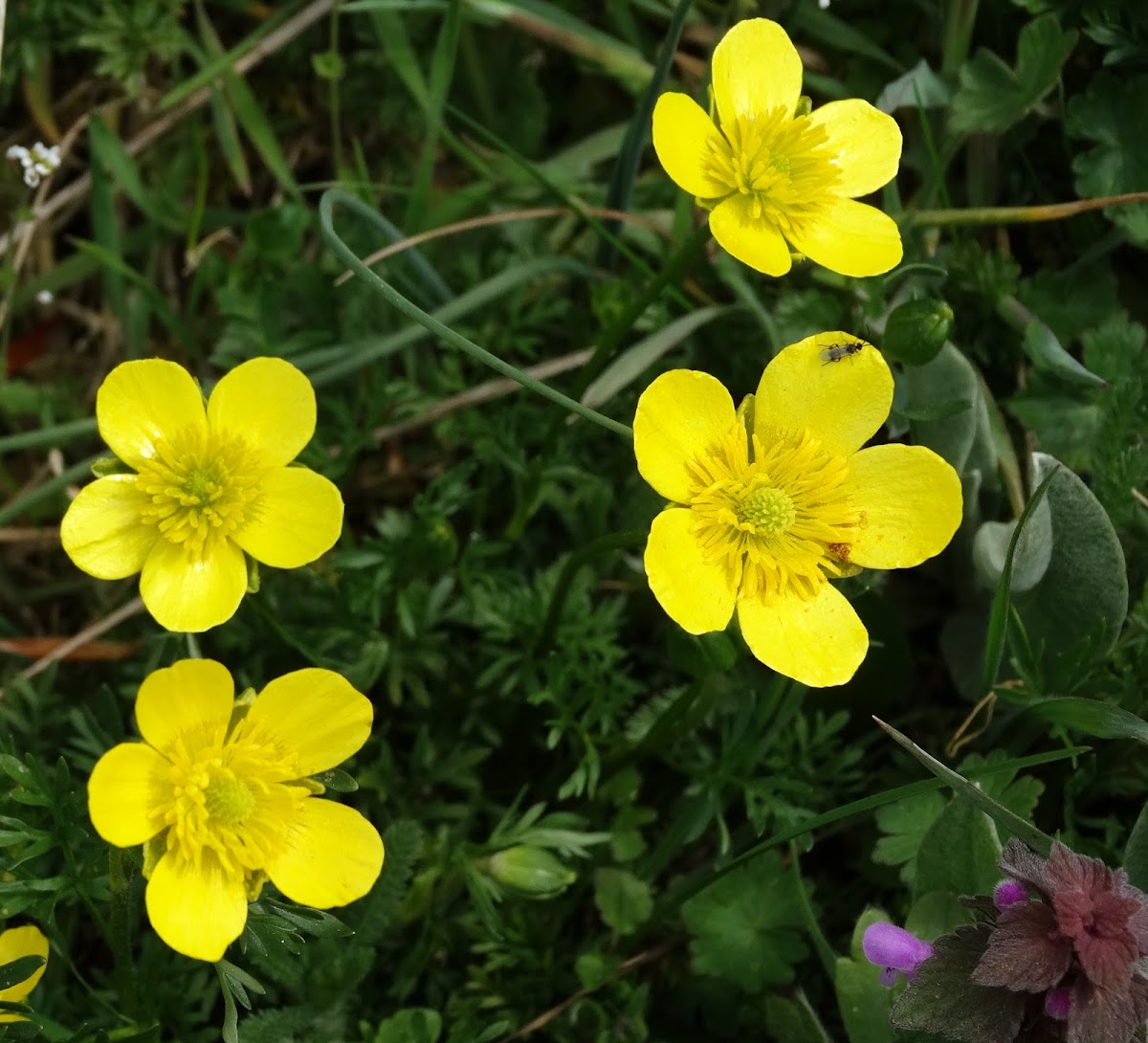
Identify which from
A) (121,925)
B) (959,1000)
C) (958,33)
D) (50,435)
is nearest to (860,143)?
(958,33)

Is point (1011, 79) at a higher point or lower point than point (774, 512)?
higher

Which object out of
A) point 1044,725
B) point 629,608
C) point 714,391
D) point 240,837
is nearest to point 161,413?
point 240,837

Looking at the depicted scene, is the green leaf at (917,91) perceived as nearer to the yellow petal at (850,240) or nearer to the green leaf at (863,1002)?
the yellow petal at (850,240)

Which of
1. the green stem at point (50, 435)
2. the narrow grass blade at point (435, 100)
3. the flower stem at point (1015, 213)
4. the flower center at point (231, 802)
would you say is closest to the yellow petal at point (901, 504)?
the flower stem at point (1015, 213)

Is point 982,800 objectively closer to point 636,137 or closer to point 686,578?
point 686,578

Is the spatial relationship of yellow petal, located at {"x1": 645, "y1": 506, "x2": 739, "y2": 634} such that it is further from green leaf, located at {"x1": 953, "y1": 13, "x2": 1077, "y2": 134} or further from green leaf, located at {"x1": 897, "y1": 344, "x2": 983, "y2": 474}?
green leaf, located at {"x1": 953, "y1": 13, "x2": 1077, "y2": 134}
